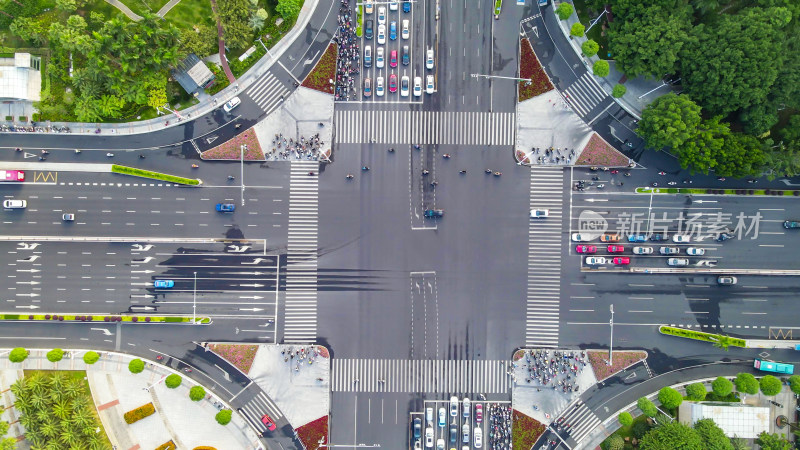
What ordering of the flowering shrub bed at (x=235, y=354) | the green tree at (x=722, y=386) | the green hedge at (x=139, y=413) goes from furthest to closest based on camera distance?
the flowering shrub bed at (x=235, y=354) → the green hedge at (x=139, y=413) → the green tree at (x=722, y=386)

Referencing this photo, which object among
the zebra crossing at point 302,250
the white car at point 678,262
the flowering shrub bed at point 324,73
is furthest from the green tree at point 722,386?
the flowering shrub bed at point 324,73

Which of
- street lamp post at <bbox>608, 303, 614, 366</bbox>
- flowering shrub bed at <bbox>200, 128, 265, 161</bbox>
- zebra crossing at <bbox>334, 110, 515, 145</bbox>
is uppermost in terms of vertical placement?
zebra crossing at <bbox>334, 110, 515, 145</bbox>

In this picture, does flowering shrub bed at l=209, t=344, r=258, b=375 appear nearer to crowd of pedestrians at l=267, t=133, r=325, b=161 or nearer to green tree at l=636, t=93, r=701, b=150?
crowd of pedestrians at l=267, t=133, r=325, b=161

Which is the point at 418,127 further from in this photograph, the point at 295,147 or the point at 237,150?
the point at 237,150

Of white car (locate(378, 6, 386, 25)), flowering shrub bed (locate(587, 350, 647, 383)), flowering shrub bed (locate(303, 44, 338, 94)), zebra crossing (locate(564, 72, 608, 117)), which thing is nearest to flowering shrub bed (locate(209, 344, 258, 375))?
flowering shrub bed (locate(303, 44, 338, 94))

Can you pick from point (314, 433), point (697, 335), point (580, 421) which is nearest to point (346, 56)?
point (314, 433)

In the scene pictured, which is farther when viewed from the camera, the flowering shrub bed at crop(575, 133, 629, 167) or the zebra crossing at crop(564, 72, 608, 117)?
the zebra crossing at crop(564, 72, 608, 117)

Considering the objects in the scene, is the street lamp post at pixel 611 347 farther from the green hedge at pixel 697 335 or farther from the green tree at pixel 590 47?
the green tree at pixel 590 47
